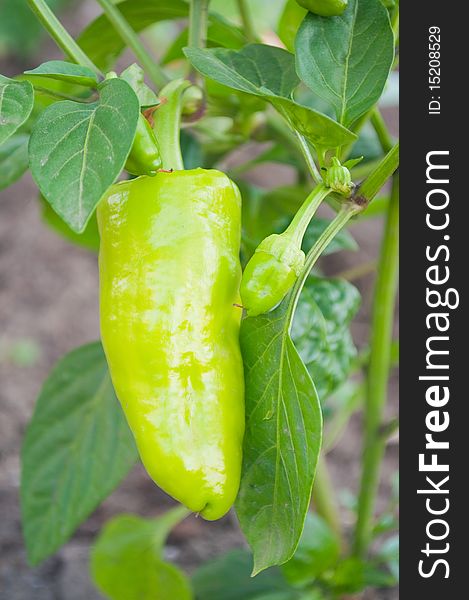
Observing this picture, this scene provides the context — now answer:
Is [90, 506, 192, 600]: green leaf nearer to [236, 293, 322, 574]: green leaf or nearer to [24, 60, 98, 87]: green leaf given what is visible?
[236, 293, 322, 574]: green leaf

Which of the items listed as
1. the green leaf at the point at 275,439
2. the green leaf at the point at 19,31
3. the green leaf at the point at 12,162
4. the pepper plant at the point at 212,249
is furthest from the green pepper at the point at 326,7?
the green leaf at the point at 19,31

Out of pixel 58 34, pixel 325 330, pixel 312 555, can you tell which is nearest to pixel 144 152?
pixel 58 34

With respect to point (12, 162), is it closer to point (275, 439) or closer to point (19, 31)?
point (275, 439)

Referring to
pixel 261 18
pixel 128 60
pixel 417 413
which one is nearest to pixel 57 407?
pixel 417 413

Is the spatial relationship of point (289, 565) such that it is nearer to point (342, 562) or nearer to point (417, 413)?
point (342, 562)

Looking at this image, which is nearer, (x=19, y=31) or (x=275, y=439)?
(x=275, y=439)

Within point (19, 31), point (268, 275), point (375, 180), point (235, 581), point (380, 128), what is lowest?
point (235, 581)

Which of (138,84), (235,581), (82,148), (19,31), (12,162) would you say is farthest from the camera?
(19,31)
